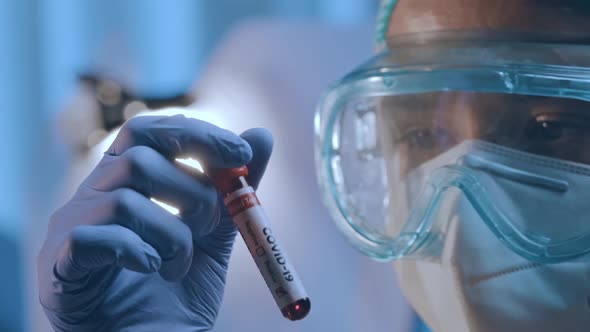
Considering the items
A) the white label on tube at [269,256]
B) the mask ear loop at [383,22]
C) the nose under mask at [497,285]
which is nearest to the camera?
the white label on tube at [269,256]

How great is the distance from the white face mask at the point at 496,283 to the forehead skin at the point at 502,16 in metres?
0.18

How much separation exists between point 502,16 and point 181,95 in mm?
448

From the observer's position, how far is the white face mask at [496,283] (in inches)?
34.6

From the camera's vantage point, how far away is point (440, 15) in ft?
3.26

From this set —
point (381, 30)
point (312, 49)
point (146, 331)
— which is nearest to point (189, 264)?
point (146, 331)

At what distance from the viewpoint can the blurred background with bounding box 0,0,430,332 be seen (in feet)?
2.39

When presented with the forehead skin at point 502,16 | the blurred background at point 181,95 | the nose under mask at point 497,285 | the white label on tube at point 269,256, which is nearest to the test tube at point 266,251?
the white label on tube at point 269,256

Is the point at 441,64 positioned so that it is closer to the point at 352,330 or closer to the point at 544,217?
the point at 544,217

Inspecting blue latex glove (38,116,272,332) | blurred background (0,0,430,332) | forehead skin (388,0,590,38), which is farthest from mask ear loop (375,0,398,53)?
blue latex glove (38,116,272,332)

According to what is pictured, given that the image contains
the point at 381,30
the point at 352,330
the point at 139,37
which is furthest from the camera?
the point at 352,330

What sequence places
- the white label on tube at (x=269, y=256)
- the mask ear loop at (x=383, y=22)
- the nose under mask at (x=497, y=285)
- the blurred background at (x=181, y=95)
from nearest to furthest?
the white label on tube at (x=269, y=256) < the blurred background at (x=181, y=95) < the nose under mask at (x=497, y=285) < the mask ear loop at (x=383, y=22)

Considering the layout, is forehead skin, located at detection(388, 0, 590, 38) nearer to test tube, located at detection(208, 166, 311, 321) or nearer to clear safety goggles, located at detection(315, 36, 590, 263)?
clear safety goggles, located at detection(315, 36, 590, 263)

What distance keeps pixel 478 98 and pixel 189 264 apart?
0.52 m

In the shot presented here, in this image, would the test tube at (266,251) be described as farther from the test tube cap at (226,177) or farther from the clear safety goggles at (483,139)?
the clear safety goggles at (483,139)
